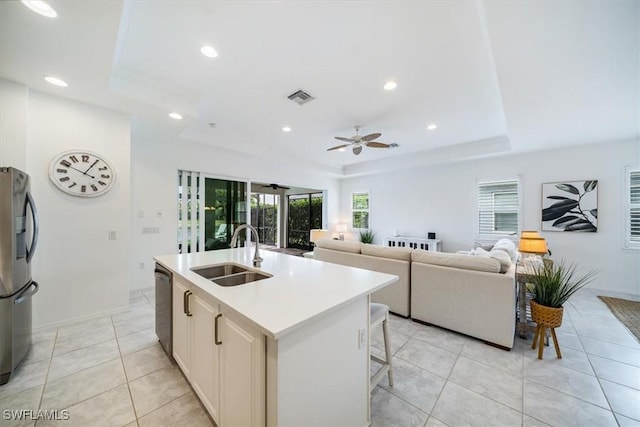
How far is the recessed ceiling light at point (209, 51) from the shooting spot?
2.17 m

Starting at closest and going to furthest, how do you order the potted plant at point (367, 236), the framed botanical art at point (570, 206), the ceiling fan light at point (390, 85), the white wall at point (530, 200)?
the ceiling fan light at point (390, 85) < the white wall at point (530, 200) < the framed botanical art at point (570, 206) < the potted plant at point (367, 236)

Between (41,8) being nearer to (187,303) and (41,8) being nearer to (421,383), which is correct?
(187,303)

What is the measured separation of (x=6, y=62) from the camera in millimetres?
2055

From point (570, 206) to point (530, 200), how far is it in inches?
22.5

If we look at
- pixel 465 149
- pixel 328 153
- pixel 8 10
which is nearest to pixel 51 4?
pixel 8 10

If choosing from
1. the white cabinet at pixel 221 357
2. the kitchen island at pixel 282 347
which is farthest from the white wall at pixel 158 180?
the kitchen island at pixel 282 347

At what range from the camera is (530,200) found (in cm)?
477

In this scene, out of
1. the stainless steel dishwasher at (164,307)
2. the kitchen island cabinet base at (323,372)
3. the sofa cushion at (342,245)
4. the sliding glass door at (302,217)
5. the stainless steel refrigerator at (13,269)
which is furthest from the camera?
the sliding glass door at (302,217)

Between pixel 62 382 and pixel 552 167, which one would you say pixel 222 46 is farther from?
pixel 552 167

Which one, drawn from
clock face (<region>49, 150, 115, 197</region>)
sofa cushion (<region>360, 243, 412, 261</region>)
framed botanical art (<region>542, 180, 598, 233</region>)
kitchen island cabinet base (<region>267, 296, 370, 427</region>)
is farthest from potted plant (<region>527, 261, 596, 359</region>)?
clock face (<region>49, 150, 115, 197</region>)

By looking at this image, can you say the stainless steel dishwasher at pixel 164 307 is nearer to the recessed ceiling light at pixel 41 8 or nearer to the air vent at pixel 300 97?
the recessed ceiling light at pixel 41 8

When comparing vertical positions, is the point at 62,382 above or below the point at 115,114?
below

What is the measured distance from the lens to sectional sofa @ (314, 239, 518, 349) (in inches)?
92.1

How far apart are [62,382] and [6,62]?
275cm
